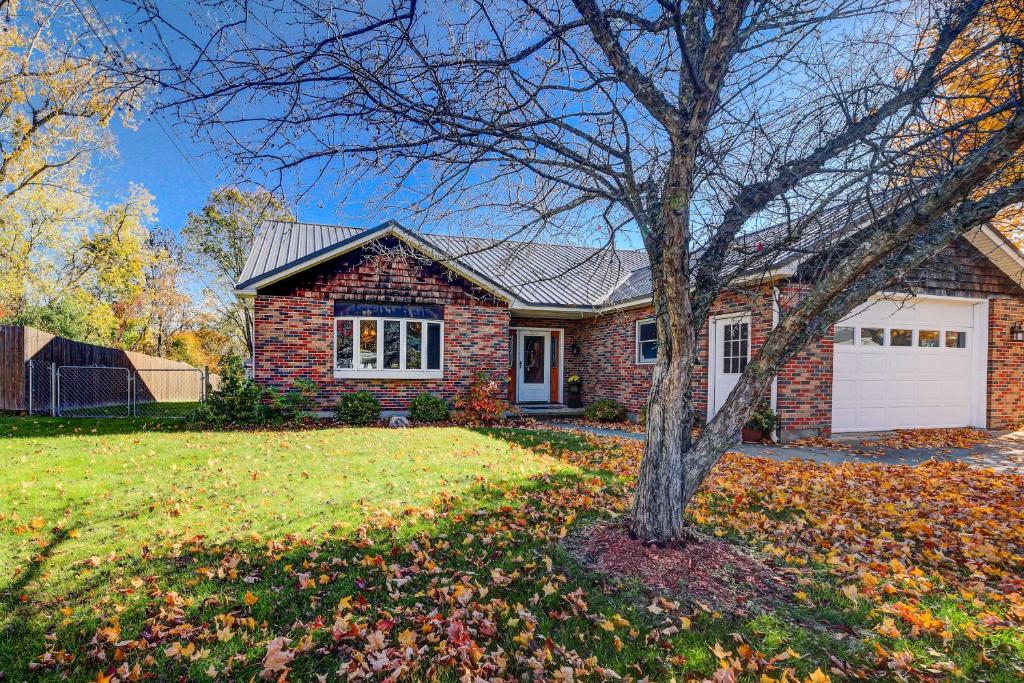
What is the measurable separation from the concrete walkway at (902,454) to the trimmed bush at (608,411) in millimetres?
4266

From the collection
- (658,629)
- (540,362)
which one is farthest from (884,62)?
(540,362)

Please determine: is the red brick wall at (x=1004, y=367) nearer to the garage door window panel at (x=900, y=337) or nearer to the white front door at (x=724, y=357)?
the garage door window panel at (x=900, y=337)

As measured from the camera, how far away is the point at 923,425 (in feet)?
34.6

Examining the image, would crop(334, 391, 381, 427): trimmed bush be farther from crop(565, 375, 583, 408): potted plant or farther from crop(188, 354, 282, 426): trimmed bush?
crop(565, 375, 583, 408): potted plant

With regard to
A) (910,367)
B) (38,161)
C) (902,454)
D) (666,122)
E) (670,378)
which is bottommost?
(902,454)

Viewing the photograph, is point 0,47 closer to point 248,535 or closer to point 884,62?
point 248,535

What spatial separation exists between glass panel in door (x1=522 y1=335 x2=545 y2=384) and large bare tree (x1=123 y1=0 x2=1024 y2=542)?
10.9 m

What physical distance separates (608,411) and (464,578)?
9.99 metres

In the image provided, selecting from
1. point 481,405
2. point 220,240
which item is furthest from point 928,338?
point 220,240

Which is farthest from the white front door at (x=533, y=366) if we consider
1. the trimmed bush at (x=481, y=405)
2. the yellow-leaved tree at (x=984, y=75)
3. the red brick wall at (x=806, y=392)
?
the yellow-leaved tree at (x=984, y=75)

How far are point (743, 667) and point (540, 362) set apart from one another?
42.5ft

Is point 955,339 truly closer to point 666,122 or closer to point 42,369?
point 666,122

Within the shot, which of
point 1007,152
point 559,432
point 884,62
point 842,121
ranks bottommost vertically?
point 559,432

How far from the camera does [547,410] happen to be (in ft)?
47.6
